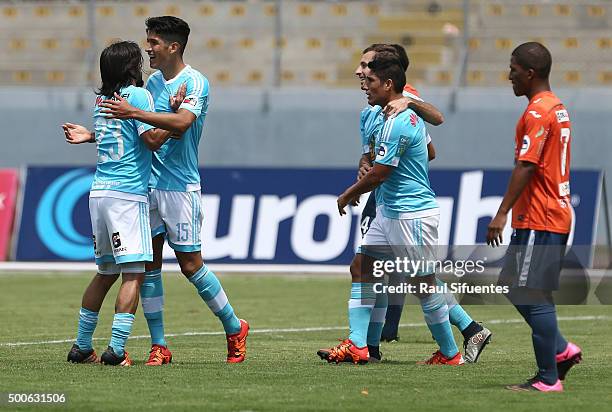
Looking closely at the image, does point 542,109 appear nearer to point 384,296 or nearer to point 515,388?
point 515,388

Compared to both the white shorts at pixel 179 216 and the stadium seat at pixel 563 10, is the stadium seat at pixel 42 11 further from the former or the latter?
the white shorts at pixel 179 216

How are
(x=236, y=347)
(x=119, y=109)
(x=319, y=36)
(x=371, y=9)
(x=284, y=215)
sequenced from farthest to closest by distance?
(x=371, y=9)
(x=319, y=36)
(x=284, y=215)
(x=236, y=347)
(x=119, y=109)

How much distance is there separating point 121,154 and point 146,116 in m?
0.43

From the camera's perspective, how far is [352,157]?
21.9 m

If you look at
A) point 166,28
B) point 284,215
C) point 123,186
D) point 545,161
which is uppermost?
point 166,28

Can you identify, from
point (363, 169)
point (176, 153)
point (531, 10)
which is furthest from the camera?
point (531, 10)

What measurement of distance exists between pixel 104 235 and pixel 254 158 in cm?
1325

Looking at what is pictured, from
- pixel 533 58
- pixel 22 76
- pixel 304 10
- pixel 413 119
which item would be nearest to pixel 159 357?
pixel 413 119

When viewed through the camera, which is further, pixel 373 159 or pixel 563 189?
pixel 373 159

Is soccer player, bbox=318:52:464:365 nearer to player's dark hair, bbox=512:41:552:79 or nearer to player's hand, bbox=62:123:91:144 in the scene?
player's dark hair, bbox=512:41:552:79

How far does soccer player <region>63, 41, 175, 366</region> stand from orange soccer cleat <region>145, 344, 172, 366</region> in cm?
21

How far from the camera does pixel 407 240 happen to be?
29.4 feet

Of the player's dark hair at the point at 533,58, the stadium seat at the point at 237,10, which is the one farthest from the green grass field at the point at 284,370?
the stadium seat at the point at 237,10

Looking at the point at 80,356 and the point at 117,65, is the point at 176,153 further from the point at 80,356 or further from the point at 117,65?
the point at 80,356
